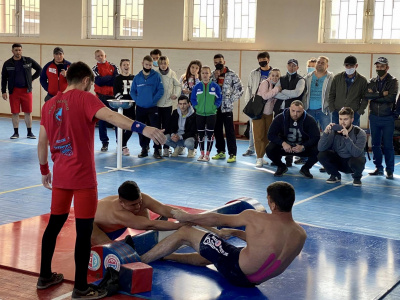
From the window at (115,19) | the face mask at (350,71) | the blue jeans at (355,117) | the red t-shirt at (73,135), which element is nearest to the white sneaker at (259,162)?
the blue jeans at (355,117)

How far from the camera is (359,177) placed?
10.2 metres

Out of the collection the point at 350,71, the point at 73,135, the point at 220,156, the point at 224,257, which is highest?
the point at 350,71

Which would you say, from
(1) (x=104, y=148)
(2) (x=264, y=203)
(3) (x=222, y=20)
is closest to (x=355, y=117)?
(2) (x=264, y=203)

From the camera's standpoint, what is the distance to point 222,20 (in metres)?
16.5

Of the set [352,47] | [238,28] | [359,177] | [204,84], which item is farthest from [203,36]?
[359,177]

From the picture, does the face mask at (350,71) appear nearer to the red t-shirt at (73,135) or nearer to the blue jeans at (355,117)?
the blue jeans at (355,117)

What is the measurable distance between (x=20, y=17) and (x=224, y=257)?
16.4m

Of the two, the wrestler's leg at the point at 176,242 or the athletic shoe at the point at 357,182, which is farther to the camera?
the athletic shoe at the point at 357,182

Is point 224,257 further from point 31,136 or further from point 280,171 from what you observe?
point 31,136

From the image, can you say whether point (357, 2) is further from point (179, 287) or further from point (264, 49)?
point (179, 287)

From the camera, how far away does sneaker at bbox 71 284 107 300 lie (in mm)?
4797

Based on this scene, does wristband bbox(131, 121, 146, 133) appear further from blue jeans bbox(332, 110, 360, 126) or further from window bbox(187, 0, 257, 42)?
window bbox(187, 0, 257, 42)

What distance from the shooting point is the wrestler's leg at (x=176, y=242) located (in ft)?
17.7

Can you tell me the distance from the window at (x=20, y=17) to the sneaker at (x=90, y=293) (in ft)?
51.8
